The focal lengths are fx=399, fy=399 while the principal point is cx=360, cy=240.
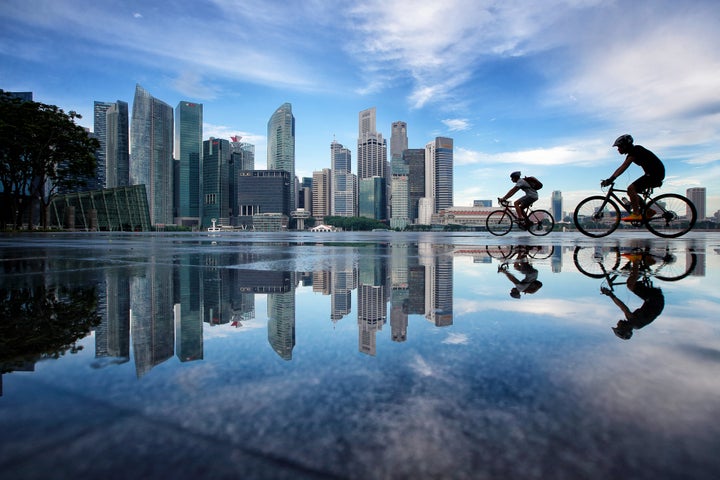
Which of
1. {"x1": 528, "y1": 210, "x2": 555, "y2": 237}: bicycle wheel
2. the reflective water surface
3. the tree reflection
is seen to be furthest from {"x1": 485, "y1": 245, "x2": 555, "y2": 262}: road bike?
the tree reflection

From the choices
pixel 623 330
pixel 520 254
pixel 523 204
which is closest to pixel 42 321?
pixel 623 330

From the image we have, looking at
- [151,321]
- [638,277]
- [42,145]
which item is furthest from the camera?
[42,145]

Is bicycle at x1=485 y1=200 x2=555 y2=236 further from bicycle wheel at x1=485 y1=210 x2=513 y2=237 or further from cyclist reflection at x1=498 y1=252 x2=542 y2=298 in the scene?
cyclist reflection at x1=498 y1=252 x2=542 y2=298

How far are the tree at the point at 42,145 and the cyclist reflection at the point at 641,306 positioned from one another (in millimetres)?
40473

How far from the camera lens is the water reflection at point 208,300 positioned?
2.43 meters

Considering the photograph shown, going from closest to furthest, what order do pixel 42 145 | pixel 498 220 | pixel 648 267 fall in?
pixel 648 267 < pixel 498 220 < pixel 42 145

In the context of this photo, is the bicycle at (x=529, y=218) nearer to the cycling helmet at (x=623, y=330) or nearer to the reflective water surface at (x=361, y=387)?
the reflective water surface at (x=361, y=387)

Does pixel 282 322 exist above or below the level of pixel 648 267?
below

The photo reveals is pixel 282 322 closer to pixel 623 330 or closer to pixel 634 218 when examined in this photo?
pixel 623 330

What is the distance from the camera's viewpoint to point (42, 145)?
1334 inches

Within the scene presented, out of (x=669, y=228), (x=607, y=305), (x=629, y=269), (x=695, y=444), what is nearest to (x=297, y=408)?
(x=695, y=444)

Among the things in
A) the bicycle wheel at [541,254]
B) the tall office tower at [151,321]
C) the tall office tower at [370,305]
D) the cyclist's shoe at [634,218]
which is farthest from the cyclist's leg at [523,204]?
the tall office tower at [151,321]

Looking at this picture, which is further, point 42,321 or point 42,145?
point 42,145

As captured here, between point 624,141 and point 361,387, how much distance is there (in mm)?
9921
